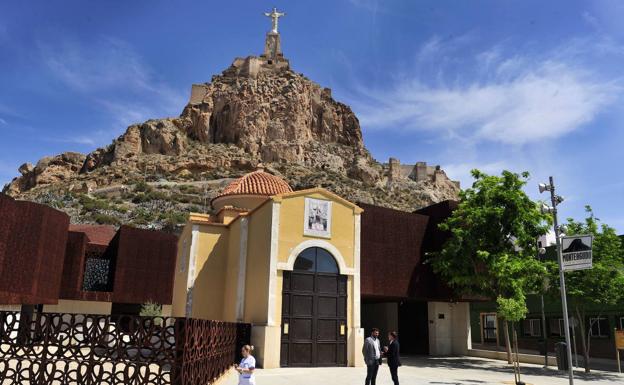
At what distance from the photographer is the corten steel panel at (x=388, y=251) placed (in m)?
23.2

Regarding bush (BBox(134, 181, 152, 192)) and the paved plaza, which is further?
bush (BBox(134, 181, 152, 192))

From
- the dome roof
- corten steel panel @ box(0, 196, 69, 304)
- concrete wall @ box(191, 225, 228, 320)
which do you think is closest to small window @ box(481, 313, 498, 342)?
the dome roof

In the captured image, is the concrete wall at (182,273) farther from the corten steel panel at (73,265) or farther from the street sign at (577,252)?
the street sign at (577,252)

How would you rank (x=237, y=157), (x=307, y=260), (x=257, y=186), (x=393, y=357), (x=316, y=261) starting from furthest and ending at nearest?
(x=237, y=157) → (x=257, y=186) → (x=316, y=261) → (x=307, y=260) → (x=393, y=357)

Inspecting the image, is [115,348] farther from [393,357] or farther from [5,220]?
[5,220]

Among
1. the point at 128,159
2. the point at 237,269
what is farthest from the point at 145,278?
the point at 128,159

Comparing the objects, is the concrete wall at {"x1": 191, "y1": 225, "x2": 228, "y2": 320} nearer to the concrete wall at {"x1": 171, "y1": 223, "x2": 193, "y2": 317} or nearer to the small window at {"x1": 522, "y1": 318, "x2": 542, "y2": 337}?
the concrete wall at {"x1": 171, "y1": 223, "x2": 193, "y2": 317}

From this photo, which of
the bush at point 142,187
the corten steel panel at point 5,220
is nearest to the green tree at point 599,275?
the corten steel panel at point 5,220

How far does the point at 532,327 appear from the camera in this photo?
112 ft

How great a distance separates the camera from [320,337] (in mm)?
19906

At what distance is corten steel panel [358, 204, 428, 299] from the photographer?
23172mm

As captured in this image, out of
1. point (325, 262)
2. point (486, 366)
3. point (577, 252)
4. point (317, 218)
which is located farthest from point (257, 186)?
point (577, 252)

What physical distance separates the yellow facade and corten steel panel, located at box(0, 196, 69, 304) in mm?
8016

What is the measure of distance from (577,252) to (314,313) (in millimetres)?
10219
